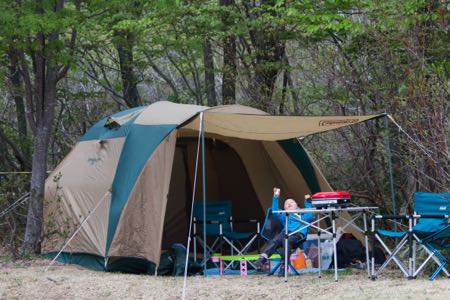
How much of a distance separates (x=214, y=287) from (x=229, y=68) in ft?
17.2

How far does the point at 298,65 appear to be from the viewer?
10.4 metres

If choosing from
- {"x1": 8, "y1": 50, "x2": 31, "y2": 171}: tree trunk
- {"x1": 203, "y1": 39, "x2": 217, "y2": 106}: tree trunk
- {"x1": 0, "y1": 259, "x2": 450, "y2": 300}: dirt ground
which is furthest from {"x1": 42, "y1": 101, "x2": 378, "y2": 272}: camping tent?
{"x1": 8, "y1": 50, "x2": 31, "y2": 171}: tree trunk

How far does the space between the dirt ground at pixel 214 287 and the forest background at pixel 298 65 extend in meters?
1.69

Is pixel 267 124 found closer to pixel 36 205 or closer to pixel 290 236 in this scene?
pixel 290 236

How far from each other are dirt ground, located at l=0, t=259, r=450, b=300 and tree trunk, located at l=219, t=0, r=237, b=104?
4524 millimetres

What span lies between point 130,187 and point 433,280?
3.00m

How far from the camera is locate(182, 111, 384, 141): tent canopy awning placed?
7328mm

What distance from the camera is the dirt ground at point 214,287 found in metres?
5.67

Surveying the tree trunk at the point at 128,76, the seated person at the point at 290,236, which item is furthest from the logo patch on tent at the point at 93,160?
the tree trunk at the point at 128,76

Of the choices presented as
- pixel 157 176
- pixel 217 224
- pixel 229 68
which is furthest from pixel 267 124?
pixel 229 68

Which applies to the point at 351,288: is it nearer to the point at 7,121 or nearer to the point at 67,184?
the point at 67,184

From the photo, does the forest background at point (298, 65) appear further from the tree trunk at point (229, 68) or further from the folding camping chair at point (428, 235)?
the folding camping chair at point (428, 235)

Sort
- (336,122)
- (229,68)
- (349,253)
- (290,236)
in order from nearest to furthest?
(290,236)
(336,122)
(349,253)
(229,68)

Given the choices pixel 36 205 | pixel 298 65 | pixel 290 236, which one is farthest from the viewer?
pixel 298 65
